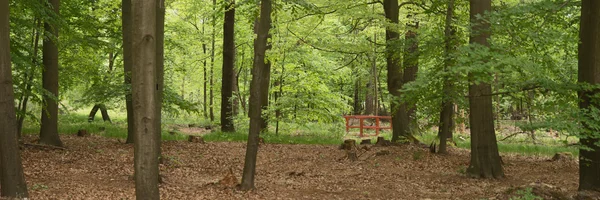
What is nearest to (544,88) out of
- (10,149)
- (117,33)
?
(10,149)

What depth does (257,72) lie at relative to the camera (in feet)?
29.7

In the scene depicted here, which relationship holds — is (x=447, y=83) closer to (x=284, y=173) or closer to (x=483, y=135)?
(x=483, y=135)

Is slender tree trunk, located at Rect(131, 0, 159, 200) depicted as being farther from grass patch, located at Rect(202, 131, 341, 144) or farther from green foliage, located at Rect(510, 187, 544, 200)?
grass patch, located at Rect(202, 131, 341, 144)

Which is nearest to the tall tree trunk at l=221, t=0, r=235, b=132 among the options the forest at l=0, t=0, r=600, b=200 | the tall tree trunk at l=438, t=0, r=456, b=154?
the forest at l=0, t=0, r=600, b=200

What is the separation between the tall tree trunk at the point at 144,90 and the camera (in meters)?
5.52

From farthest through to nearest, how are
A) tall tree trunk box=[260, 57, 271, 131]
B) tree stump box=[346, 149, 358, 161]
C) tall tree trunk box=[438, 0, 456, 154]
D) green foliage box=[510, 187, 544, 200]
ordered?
tall tree trunk box=[260, 57, 271, 131] < tree stump box=[346, 149, 358, 161] < tall tree trunk box=[438, 0, 456, 154] < green foliage box=[510, 187, 544, 200]

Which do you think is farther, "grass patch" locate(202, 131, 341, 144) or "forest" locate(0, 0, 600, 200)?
"grass patch" locate(202, 131, 341, 144)

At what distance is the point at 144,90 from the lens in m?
5.58

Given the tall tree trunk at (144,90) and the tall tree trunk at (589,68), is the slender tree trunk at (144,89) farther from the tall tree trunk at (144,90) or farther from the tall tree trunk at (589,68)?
the tall tree trunk at (589,68)

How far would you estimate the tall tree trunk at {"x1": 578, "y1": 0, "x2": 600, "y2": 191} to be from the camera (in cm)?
814

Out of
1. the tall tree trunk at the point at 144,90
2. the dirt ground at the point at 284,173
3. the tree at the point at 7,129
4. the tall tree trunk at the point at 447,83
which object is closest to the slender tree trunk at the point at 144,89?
the tall tree trunk at the point at 144,90

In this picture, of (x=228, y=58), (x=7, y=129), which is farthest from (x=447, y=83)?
(x=228, y=58)

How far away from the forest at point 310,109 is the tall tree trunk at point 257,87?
25 mm

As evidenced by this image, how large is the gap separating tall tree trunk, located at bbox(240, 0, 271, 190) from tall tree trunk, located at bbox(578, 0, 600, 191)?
17.1 feet
